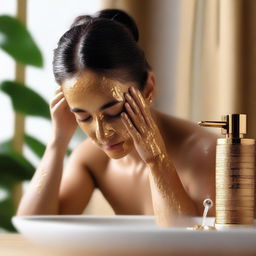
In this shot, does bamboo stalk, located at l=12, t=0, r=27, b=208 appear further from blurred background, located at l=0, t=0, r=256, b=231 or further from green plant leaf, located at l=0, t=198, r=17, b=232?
blurred background, located at l=0, t=0, r=256, b=231

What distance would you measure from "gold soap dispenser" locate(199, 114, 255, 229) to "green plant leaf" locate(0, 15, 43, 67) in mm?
538

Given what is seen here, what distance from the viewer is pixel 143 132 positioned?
0.74 m

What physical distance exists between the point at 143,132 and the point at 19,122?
47 centimetres

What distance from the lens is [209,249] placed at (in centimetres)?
53

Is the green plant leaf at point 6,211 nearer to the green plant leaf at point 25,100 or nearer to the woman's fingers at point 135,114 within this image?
the green plant leaf at point 25,100

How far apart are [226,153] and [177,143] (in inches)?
8.0

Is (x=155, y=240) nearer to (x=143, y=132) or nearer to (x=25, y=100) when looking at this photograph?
(x=143, y=132)

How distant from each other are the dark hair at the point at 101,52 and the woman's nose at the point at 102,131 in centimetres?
6

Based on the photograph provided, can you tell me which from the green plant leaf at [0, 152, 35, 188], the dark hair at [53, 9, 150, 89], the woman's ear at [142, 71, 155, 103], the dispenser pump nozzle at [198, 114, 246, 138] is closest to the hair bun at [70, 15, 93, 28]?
the dark hair at [53, 9, 150, 89]

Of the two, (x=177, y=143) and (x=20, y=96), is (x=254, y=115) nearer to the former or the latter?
(x=177, y=143)

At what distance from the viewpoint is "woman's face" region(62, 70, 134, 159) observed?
0.76m

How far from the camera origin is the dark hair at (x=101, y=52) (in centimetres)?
78

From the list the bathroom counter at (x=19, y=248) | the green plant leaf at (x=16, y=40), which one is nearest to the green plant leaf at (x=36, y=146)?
the green plant leaf at (x=16, y=40)

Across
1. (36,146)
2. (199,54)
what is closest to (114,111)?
(199,54)
